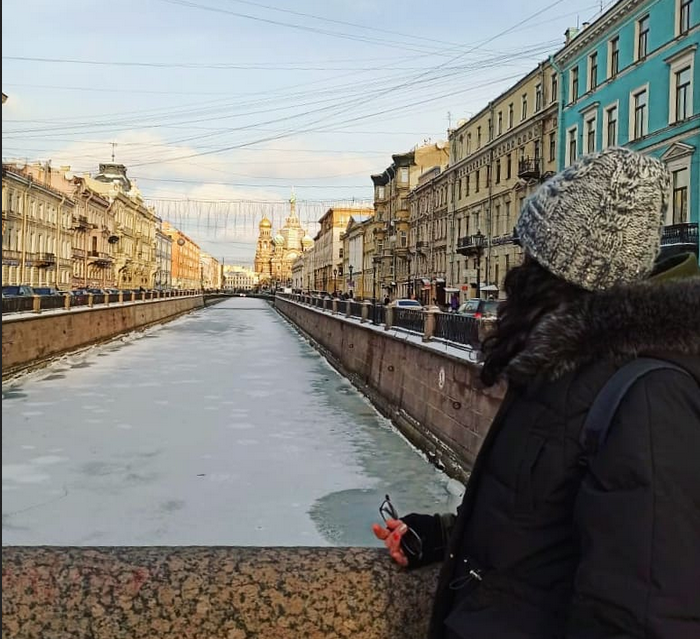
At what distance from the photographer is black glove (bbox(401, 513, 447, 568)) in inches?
80.3

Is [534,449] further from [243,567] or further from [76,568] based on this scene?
[76,568]

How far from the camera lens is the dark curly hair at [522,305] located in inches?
63.5

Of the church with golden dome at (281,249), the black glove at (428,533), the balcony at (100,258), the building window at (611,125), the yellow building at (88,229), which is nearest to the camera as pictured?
the black glove at (428,533)

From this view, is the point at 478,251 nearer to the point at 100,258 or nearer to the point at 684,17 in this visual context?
the point at 684,17

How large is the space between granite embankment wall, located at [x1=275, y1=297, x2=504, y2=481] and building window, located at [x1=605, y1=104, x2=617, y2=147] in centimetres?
1354

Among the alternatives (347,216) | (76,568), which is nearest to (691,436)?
(76,568)

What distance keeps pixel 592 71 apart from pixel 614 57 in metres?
2.04

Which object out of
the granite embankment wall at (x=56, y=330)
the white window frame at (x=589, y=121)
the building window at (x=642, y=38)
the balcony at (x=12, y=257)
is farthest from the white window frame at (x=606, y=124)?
the balcony at (x=12, y=257)

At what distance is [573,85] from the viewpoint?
110 ft

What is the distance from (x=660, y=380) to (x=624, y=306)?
0.20 meters

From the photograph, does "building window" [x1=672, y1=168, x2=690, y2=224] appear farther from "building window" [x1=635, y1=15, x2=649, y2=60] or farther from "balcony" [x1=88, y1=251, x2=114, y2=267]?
"balcony" [x1=88, y1=251, x2=114, y2=267]

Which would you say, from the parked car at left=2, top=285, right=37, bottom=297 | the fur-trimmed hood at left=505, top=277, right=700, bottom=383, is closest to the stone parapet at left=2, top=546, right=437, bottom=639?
the fur-trimmed hood at left=505, top=277, right=700, bottom=383

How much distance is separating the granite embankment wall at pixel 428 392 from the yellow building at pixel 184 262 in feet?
344

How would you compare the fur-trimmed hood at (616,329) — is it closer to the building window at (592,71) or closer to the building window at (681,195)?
the building window at (681,195)
